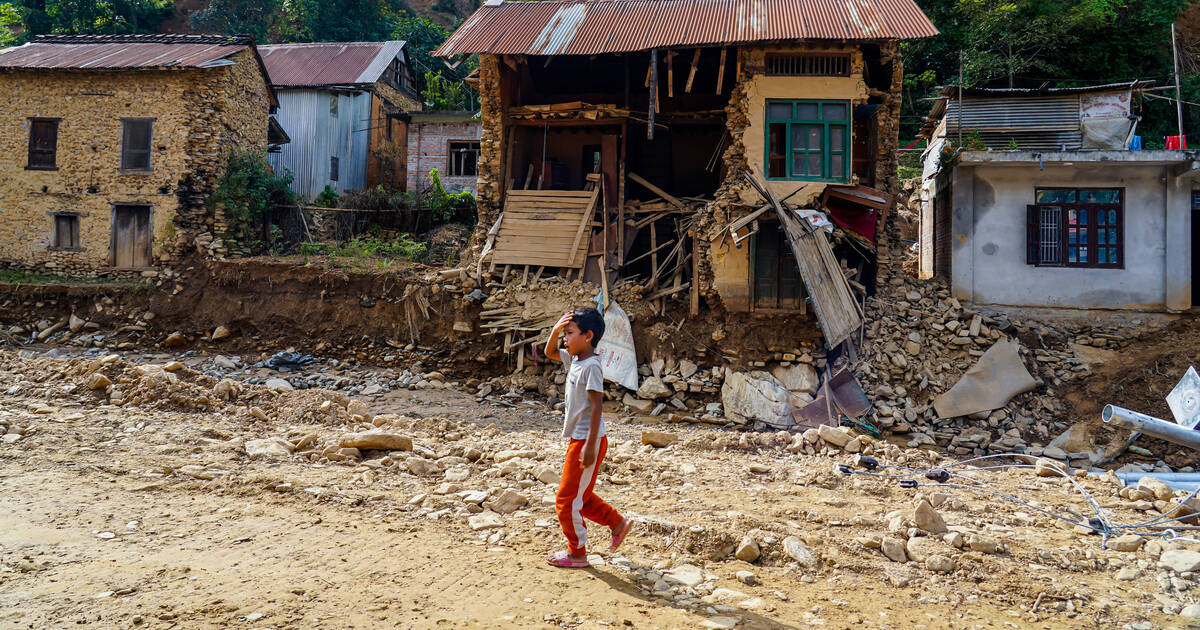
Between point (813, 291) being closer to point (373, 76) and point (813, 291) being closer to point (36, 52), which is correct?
point (373, 76)

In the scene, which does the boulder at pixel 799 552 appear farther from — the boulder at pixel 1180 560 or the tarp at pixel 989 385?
the tarp at pixel 989 385

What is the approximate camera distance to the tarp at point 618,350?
1312cm

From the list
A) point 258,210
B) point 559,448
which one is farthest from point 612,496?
point 258,210

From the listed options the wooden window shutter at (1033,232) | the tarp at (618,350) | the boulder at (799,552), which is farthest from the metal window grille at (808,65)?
the boulder at (799,552)

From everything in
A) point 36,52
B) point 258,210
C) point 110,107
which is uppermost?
point 36,52

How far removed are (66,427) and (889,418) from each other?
12.3m

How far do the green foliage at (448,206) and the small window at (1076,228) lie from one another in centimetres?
1438

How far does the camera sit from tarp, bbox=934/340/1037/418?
12953 millimetres

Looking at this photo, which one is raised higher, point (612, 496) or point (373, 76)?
point (373, 76)

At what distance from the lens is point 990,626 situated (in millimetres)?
3498

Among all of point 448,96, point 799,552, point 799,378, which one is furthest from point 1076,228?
point 448,96

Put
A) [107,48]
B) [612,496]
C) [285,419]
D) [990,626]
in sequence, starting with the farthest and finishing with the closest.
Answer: [107,48], [285,419], [612,496], [990,626]

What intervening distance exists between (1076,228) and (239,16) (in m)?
36.3

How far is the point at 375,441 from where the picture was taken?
6.38 m
